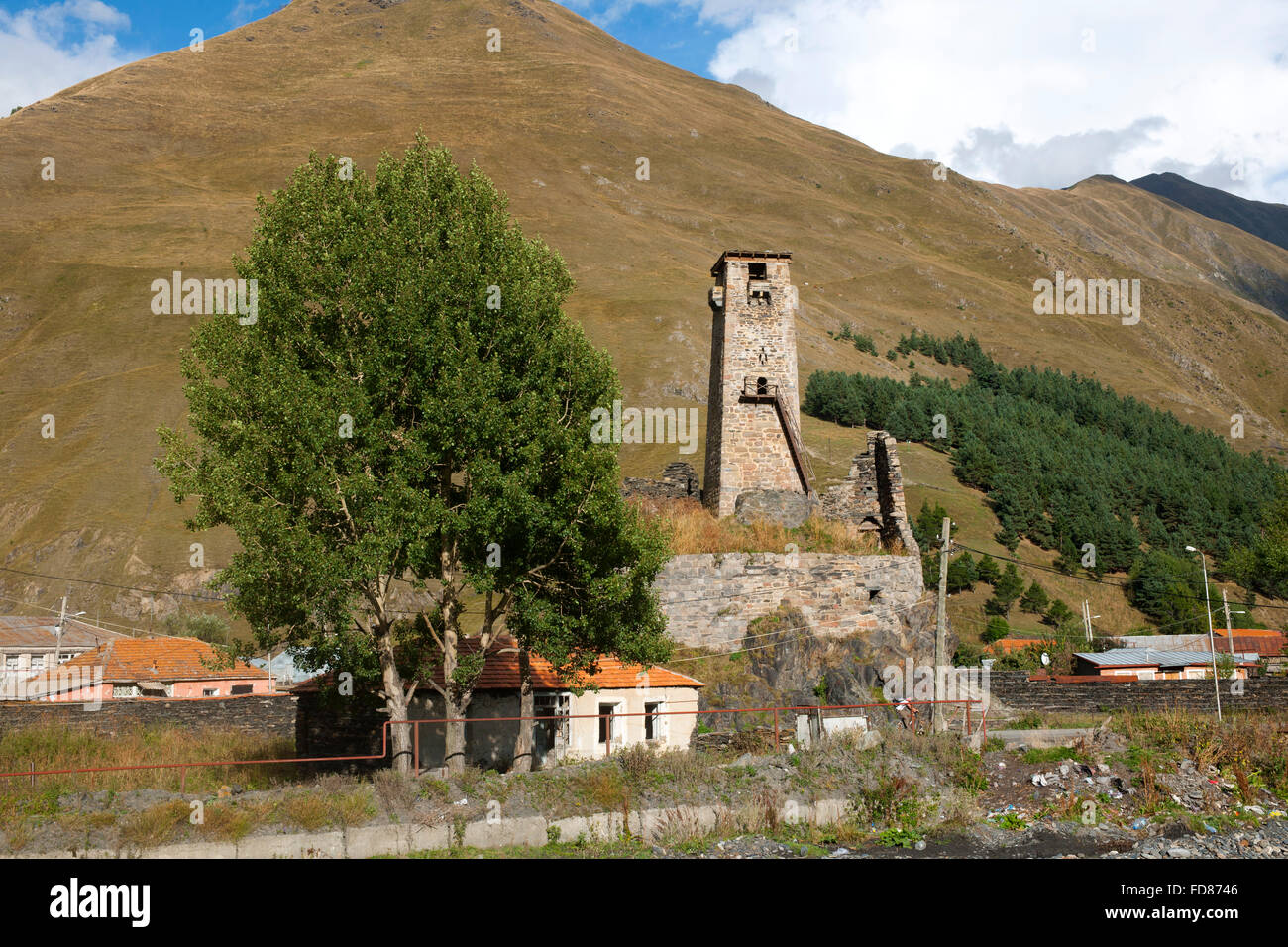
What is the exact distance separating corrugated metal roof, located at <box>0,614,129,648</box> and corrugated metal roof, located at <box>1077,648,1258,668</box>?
58.6 metres

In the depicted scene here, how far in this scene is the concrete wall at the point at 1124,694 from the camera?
34438mm

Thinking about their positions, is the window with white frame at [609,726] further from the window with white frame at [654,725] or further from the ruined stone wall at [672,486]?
the ruined stone wall at [672,486]

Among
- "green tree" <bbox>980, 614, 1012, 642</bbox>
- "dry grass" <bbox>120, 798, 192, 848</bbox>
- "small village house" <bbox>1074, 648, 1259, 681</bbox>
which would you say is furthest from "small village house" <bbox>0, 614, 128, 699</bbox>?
"green tree" <bbox>980, 614, 1012, 642</bbox>

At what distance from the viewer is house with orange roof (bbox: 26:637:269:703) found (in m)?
45.7

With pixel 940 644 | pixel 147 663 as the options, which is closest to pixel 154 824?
pixel 940 644

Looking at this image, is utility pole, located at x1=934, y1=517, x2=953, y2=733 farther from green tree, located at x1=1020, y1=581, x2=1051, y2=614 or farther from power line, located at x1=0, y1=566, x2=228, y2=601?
power line, located at x1=0, y1=566, x2=228, y2=601

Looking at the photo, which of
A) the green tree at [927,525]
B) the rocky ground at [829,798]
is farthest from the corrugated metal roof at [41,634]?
the green tree at [927,525]

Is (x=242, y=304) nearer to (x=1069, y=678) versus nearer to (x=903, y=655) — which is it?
(x=903, y=655)

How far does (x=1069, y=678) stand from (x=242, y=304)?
30543 mm

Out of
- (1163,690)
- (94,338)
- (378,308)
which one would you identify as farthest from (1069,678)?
(94,338)
